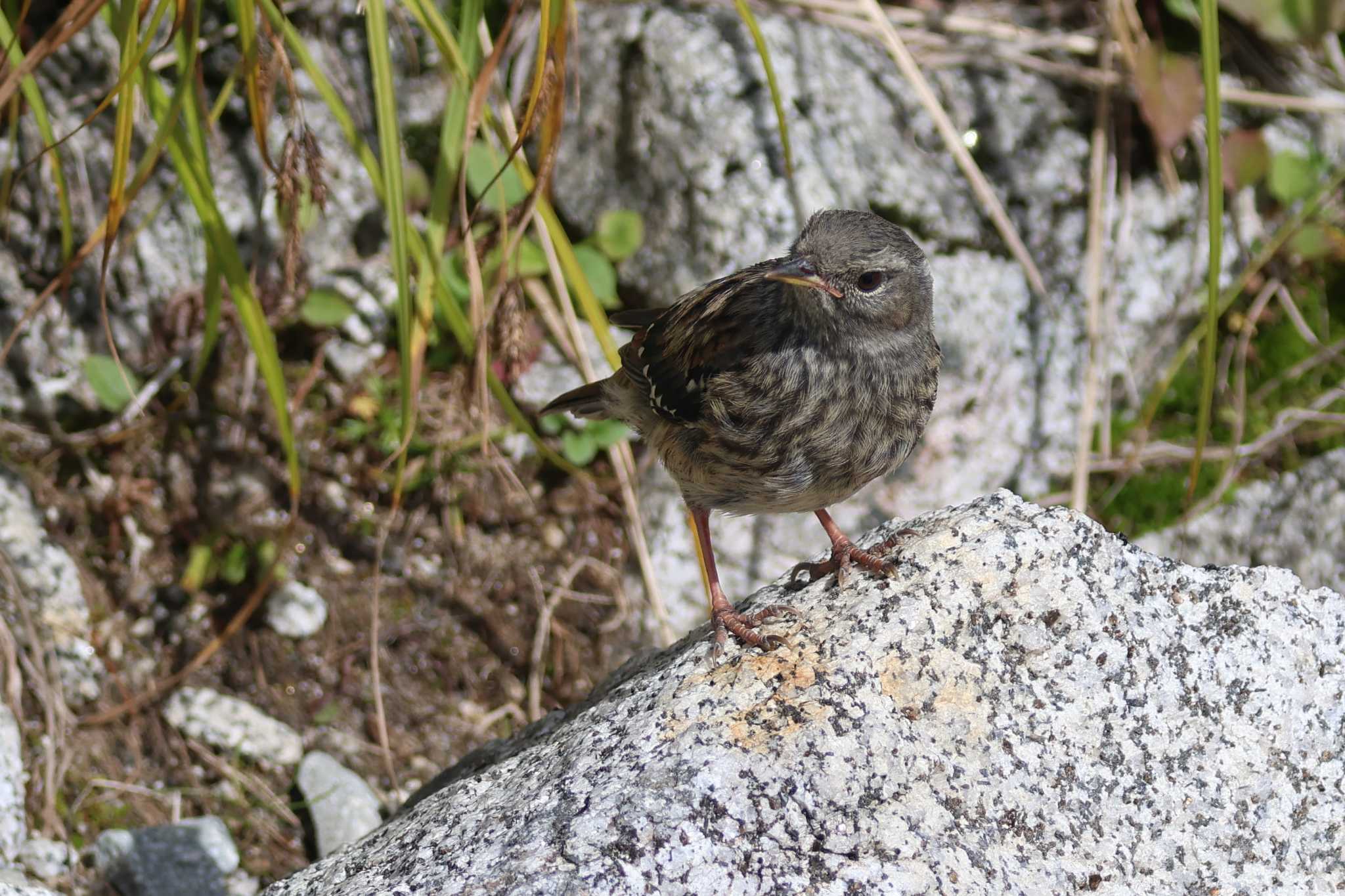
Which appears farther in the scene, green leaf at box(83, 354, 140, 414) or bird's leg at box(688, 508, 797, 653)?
green leaf at box(83, 354, 140, 414)

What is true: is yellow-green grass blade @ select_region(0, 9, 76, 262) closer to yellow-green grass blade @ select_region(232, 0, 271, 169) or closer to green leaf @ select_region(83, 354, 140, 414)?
yellow-green grass blade @ select_region(232, 0, 271, 169)

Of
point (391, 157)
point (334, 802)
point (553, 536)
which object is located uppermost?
point (391, 157)

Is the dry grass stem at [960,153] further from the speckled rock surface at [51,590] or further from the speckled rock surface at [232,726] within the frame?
the speckled rock surface at [51,590]

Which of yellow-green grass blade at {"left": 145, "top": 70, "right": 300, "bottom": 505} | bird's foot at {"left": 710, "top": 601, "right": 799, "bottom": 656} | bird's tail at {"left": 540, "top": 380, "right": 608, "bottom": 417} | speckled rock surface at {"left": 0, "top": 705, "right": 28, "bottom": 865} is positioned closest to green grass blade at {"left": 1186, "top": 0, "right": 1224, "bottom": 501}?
bird's foot at {"left": 710, "top": 601, "right": 799, "bottom": 656}

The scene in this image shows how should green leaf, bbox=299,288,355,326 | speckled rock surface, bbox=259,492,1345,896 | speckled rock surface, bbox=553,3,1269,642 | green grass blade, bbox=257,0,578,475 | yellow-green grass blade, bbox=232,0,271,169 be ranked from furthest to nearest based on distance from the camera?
speckled rock surface, bbox=553,3,1269,642, green leaf, bbox=299,288,355,326, green grass blade, bbox=257,0,578,475, yellow-green grass blade, bbox=232,0,271,169, speckled rock surface, bbox=259,492,1345,896

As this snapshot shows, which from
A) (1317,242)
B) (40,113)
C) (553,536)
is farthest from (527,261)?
(1317,242)

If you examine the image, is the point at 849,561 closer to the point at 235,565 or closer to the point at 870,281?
the point at 870,281

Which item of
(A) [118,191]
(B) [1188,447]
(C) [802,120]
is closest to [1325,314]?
(B) [1188,447]
